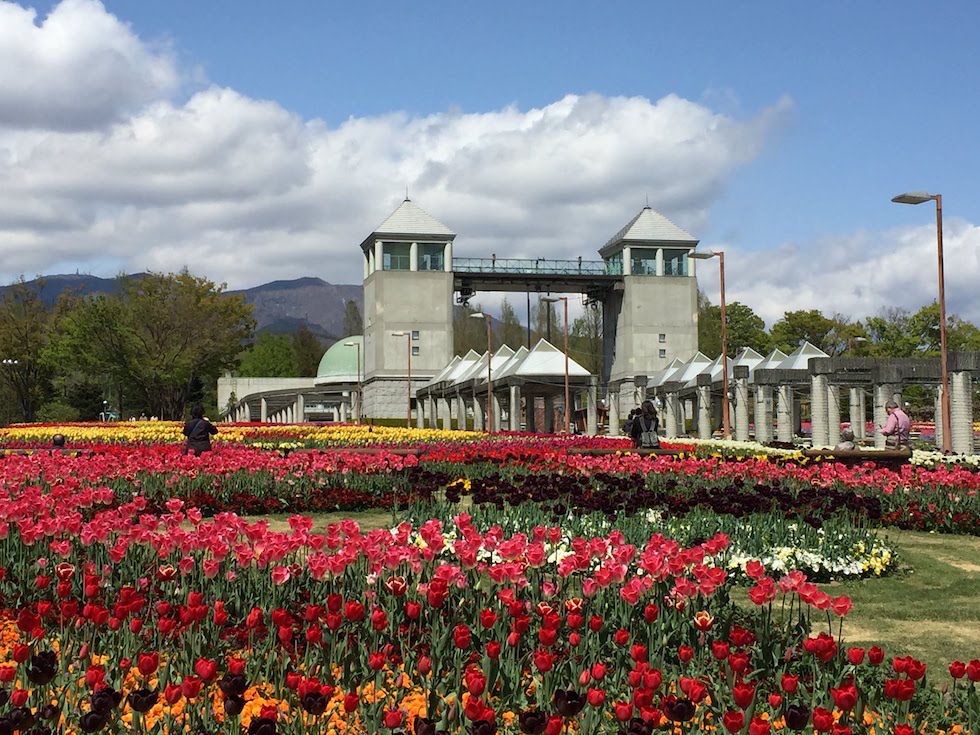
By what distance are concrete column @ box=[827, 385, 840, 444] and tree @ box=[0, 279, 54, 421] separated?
6194cm

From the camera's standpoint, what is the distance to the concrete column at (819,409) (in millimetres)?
36594

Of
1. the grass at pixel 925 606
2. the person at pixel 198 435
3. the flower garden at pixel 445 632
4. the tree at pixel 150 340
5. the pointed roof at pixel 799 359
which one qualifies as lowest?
the grass at pixel 925 606

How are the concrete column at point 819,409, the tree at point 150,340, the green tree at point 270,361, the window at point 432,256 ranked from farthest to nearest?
the green tree at point 270,361 → the window at point 432,256 → the tree at point 150,340 → the concrete column at point 819,409

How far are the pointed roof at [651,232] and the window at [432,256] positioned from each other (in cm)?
1511

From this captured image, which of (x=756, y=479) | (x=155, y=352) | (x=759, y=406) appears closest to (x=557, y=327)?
(x=155, y=352)

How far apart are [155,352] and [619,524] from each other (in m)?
66.0

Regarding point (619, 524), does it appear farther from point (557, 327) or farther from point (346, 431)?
point (557, 327)

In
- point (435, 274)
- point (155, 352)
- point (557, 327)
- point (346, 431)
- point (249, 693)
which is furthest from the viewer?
point (557, 327)

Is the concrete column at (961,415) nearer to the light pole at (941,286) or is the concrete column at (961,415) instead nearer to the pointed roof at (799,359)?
the light pole at (941,286)

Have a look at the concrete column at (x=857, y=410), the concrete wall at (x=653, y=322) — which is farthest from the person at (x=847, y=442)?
the concrete wall at (x=653, y=322)

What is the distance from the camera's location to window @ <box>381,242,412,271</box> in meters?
91.4

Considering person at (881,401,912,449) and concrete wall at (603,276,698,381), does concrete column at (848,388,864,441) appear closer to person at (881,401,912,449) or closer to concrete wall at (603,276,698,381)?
person at (881,401,912,449)

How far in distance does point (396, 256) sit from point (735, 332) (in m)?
32.9

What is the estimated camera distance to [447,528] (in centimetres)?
1105
